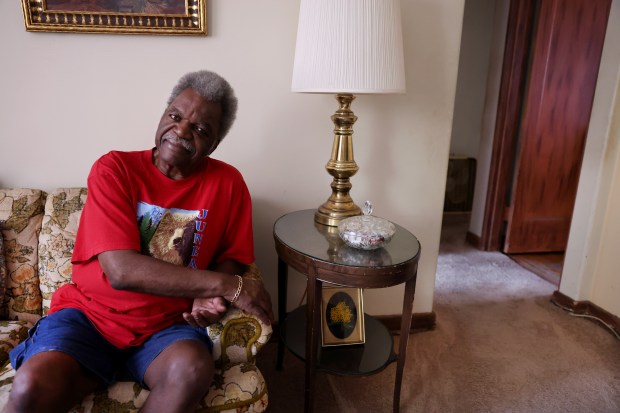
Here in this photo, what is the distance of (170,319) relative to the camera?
1.25 m

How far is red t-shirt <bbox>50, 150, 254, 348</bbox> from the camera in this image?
1.17 meters

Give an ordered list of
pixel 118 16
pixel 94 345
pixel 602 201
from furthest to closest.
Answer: pixel 602 201 → pixel 118 16 → pixel 94 345

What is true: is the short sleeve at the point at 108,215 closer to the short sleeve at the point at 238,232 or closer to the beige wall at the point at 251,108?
the short sleeve at the point at 238,232

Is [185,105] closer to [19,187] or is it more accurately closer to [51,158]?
[51,158]

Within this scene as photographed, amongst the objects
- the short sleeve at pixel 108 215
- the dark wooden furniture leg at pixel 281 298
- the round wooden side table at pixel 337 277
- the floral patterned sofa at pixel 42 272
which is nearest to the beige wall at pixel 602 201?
the round wooden side table at pixel 337 277

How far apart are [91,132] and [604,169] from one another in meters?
2.43

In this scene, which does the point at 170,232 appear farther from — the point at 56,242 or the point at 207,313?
the point at 56,242

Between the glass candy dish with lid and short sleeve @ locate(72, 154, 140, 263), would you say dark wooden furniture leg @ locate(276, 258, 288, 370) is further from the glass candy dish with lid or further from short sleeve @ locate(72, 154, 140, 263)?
short sleeve @ locate(72, 154, 140, 263)

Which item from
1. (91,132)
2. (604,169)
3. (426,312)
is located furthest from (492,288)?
(91,132)

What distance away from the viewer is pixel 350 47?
4.22 ft

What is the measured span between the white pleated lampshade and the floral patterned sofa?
27.3 inches

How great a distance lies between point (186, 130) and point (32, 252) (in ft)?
2.41

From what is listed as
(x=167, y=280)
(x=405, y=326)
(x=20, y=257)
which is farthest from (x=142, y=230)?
(x=405, y=326)

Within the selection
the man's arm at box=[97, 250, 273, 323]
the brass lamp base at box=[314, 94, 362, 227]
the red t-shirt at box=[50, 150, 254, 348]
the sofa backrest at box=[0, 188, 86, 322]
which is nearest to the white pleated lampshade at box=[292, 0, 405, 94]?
the brass lamp base at box=[314, 94, 362, 227]
